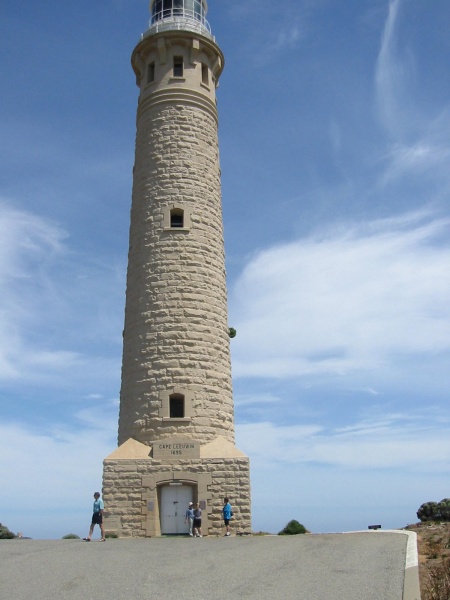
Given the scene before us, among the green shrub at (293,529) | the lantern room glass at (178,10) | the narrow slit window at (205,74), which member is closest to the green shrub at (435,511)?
the green shrub at (293,529)

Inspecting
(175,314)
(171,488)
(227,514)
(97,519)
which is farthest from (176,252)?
(97,519)

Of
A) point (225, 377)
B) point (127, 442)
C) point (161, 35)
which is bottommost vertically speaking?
point (127, 442)

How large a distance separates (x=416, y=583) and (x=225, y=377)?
41.9 ft

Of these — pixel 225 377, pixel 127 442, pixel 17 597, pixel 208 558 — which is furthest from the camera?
pixel 225 377

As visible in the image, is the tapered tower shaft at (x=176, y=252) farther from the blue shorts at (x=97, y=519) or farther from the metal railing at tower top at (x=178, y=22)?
the blue shorts at (x=97, y=519)

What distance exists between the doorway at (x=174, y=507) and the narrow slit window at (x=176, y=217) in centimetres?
941

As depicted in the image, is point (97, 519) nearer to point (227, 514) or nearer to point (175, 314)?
point (227, 514)

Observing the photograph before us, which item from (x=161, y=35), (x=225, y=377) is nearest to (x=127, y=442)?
(x=225, y=377)

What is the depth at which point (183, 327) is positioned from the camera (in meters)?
21.7

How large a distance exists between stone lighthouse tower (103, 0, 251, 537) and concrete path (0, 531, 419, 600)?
4.03m

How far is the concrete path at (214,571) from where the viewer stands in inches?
379

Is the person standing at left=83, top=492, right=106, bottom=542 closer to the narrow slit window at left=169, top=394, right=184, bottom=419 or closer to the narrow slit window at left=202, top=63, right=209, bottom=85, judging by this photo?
the narrow slit window at left=169, top=394, right=184, bottom=419

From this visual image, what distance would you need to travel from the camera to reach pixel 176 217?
23.5 metres

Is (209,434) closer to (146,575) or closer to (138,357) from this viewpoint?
(138,357)
